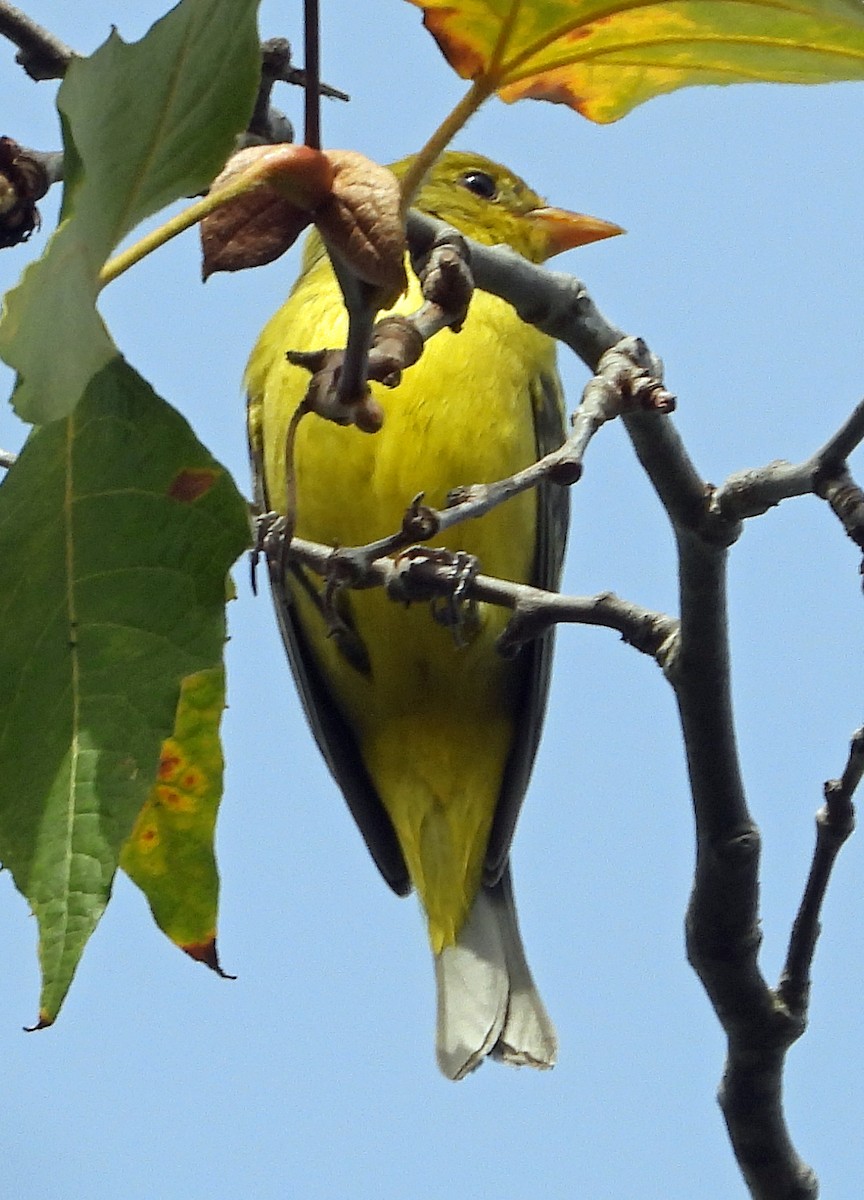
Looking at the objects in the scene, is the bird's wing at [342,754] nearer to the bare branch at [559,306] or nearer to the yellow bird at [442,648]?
the yellow bird at [442,648]

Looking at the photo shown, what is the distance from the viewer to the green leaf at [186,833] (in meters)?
1.12

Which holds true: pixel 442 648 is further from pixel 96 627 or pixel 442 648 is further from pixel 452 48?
pixel 96 627

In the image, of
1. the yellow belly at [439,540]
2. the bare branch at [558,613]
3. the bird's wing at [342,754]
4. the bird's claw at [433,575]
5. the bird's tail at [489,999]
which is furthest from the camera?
the bird's wing at [342,754]

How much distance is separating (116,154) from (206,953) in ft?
1.97

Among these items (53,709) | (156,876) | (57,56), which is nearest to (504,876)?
(57,56)

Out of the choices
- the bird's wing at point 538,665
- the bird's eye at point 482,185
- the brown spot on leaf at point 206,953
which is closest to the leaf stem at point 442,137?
the brown spot on leaf at point 206,953

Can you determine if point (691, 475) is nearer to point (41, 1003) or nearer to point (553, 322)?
point (553, 322)

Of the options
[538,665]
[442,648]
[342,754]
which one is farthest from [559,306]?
[342,754]

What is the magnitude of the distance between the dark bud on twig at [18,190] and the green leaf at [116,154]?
0.82 meters

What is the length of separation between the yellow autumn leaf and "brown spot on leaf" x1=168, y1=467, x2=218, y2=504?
1.48 feet

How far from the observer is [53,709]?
3.01 ft

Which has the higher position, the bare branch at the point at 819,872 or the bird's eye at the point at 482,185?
the bird's eye at the point at 482,185

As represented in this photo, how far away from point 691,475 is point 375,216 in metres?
1.25

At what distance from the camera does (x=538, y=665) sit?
4004mm
